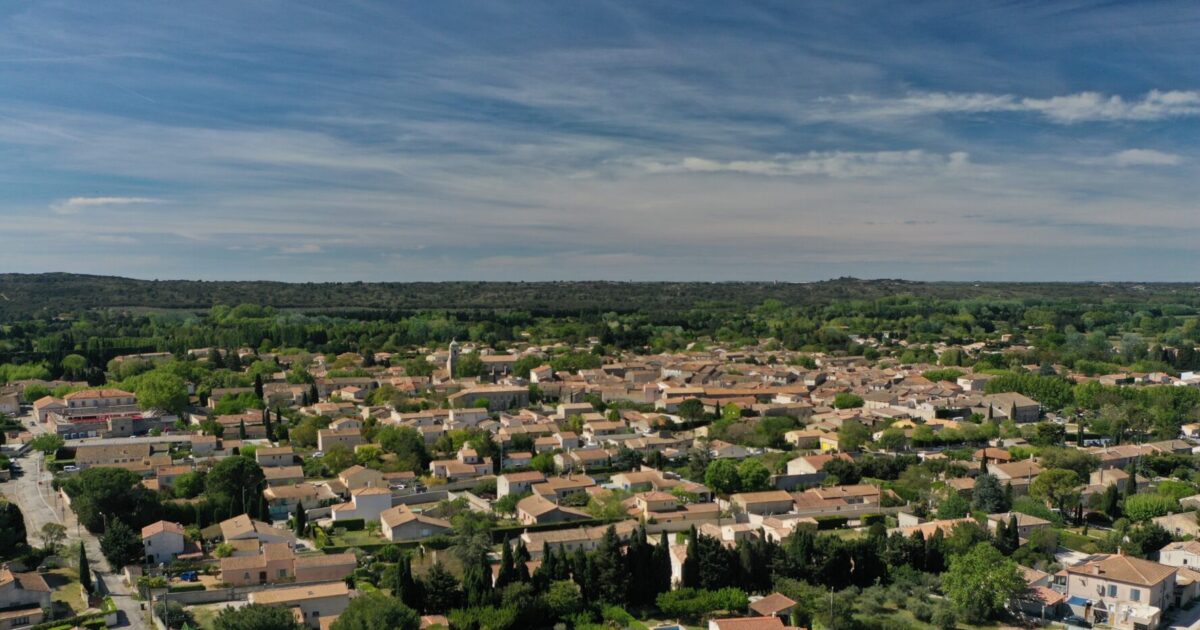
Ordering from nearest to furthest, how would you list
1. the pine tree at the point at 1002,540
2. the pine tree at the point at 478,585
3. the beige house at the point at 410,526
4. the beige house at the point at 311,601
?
the beige house at the point at 311,601, the pine tree at the point at 478,585, the pine tree at the point at 1002,540, the beige house at the point at 410,526

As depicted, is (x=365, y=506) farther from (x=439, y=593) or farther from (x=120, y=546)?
(x=439, y=593)

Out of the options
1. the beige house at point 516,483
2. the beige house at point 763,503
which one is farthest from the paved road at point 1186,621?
the beige house at point 516,483

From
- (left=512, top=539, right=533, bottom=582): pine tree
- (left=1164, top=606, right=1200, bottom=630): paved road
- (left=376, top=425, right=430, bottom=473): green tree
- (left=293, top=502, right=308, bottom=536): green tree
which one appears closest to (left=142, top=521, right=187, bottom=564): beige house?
(left=293, top=502, right=308, bottom=536): green tree

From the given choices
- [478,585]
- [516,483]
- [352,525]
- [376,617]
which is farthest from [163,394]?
[376,617]

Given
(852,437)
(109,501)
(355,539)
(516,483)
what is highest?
(109,501)

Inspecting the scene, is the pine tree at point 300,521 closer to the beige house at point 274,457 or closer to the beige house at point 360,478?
the beige house at point 360,478
